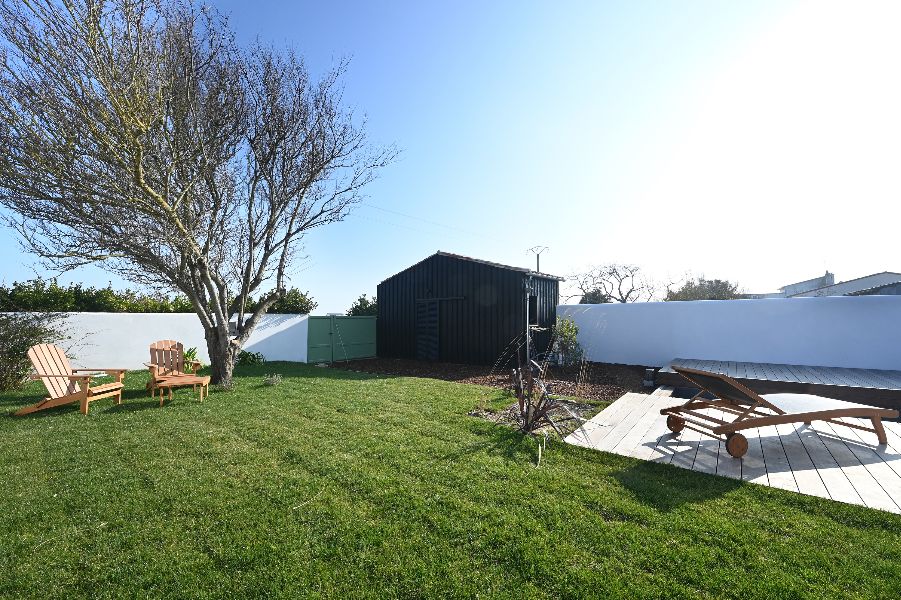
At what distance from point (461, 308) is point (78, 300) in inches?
396

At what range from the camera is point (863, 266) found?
18453 mm

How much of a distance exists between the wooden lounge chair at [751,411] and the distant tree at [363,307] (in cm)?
1268

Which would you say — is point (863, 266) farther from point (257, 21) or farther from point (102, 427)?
point (102, 427)

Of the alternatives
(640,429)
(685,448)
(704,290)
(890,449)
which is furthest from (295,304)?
(704,290)

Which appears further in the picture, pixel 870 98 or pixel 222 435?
pixel 870 98

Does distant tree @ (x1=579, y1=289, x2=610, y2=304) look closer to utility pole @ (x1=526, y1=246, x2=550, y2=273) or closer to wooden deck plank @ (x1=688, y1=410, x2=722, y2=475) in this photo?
utility pole @ (x1=526, y1=246, x2=550, y2=273)

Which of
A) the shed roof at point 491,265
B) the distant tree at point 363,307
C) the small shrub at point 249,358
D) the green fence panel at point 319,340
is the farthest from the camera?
the distant tree at point 363,307

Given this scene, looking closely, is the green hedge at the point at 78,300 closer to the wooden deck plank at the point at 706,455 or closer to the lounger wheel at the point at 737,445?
the wooden deck plank at the point at 706,455

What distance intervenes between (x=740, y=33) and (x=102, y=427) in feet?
32.5

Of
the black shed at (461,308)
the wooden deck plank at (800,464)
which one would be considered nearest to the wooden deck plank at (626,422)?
the wooden deck plank at (800,464)

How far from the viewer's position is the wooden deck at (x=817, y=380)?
572 cm

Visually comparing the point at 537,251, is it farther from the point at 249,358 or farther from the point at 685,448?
the point at 249,358

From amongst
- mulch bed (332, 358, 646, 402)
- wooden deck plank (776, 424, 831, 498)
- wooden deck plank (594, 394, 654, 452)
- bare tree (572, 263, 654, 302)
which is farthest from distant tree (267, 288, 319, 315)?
bare tree (572, 263, 654, 302)

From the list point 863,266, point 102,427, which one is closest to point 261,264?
point 102,427
